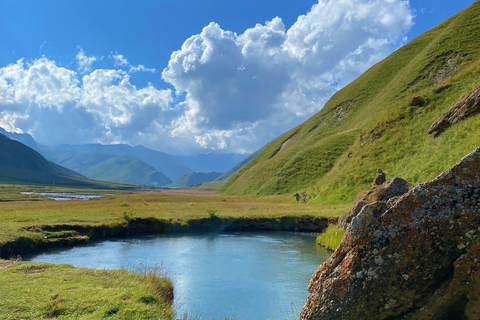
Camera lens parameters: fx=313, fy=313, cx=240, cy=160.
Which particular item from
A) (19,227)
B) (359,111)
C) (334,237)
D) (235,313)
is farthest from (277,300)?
(359,111)

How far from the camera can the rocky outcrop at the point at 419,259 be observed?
6594 millimetres

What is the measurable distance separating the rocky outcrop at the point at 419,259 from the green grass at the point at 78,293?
7.16 meters

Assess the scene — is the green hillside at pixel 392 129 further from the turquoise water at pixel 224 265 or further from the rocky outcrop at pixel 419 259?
the rocky outcrop at pixel 419 259

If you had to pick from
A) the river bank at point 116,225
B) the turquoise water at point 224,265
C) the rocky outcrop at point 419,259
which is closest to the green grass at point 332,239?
the turquoise water at point 224,265

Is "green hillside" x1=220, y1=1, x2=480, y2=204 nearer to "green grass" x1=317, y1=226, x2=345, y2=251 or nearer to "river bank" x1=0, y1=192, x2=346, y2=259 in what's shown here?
"green grass" x1=317, y1=226, x2=345, y2=251

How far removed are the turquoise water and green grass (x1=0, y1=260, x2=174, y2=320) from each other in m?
1.90

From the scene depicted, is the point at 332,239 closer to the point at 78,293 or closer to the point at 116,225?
the point at 78,293

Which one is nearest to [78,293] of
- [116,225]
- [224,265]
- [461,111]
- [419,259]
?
[419,259]

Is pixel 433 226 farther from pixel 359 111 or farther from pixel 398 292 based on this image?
pixel 359 111

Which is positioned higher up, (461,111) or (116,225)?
(461,111)

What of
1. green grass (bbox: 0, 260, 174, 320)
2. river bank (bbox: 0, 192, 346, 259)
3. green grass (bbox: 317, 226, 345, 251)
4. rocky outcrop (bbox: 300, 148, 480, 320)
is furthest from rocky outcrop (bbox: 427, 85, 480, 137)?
green grass (bbox: 0, 260, 174, 320)

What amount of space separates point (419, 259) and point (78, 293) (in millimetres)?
12220

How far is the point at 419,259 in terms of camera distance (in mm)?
6875

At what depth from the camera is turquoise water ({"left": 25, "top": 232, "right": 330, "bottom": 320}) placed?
16125 millimetres
